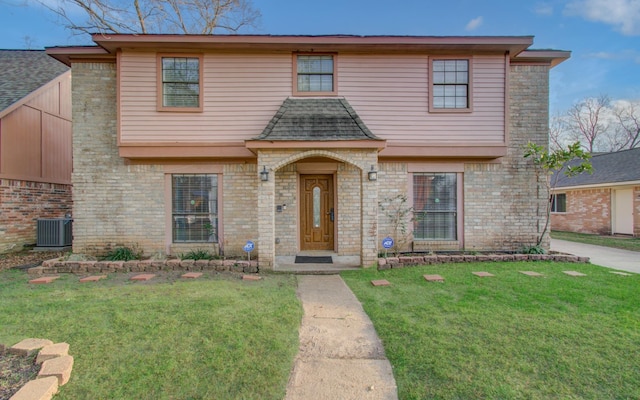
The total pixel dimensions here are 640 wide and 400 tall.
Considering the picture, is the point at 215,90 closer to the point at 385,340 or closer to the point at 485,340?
the point at 385,340

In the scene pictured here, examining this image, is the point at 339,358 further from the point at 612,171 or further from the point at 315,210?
the point at 612,171

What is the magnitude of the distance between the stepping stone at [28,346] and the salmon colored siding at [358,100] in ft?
16.4

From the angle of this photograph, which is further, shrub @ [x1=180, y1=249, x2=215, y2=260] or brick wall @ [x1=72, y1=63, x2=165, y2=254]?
brick wall @ [x1=72, y1=63, x2=165, y2=254]

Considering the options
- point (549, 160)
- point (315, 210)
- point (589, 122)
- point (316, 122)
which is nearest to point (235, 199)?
point (315, 210)

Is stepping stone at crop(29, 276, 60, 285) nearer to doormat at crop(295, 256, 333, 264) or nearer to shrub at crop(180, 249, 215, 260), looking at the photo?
shrub at crop(180, 249, 215, 260)

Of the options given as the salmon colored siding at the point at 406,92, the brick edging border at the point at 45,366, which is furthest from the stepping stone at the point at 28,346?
the salmon colored siding at the point at 406,92

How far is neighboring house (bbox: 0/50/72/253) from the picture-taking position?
8.46 meters

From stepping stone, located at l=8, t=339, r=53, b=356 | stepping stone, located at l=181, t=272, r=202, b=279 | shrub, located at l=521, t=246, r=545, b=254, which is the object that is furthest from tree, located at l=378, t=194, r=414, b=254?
stepping stone, located at l=8, t=339, r=53, b=356

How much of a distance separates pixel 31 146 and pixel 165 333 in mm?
9659

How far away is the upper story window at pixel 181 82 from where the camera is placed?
714cm

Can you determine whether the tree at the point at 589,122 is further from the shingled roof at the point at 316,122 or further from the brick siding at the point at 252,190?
the shingled roof at the point at 316,122

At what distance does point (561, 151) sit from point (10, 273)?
39.7ft

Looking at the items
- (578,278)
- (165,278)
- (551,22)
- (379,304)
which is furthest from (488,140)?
(551,22)

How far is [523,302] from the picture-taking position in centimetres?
425
